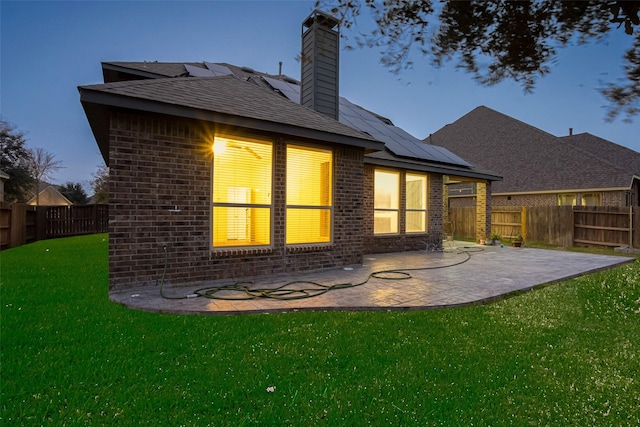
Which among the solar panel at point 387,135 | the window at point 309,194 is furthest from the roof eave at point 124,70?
the window at point 309,194

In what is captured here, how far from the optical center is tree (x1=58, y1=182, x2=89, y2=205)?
37.1 metres

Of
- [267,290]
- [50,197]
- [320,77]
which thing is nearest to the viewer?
[267,290]

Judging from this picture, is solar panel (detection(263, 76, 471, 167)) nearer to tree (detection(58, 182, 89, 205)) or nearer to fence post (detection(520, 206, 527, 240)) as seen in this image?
fence post (detection(520, 206, 527, 240))

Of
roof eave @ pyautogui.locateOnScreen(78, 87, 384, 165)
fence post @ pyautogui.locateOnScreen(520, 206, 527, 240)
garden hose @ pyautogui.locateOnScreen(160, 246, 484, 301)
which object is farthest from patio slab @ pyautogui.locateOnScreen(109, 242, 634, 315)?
fence post @ pyautogui.locateOnScreen(520, 206, 527, 240)

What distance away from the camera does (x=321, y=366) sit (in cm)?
271

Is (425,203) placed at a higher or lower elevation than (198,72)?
lower

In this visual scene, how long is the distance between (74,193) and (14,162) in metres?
11.0

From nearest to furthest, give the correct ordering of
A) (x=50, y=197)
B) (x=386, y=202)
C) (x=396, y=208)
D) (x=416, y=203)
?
1. (x=386, y=202)
2. (x=396, y=208)
3. (x=416, y=203)
4. (x=50, y=197)

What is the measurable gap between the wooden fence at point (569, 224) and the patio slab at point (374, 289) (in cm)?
604

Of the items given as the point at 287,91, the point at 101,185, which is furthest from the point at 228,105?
the point at 101,185

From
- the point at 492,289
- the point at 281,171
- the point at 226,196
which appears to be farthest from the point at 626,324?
the point at 226,196

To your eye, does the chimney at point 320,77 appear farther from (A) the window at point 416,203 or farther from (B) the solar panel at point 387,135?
(A) the window at point 416,203

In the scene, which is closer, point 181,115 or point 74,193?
point 181,115

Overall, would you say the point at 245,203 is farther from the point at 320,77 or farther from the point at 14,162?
the point at 14,162
